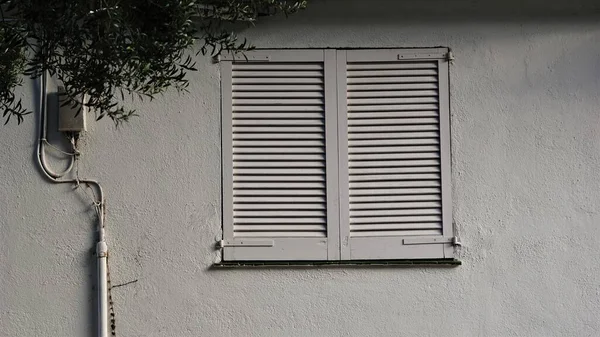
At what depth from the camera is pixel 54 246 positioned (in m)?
5.10

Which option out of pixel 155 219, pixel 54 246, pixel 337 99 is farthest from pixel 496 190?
pixel 54 246

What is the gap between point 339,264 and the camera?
509cm

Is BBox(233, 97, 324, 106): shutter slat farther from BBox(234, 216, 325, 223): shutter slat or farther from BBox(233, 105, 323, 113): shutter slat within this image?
BBox(234, 216, 325, 223): shutter slat

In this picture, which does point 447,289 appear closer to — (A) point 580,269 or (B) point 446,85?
(A) point 580,269

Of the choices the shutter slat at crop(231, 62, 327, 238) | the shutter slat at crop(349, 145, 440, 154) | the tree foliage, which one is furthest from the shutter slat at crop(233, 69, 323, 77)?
the tree foliage

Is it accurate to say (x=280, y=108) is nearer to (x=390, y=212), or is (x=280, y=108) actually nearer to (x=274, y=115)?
(x=274, y=115)

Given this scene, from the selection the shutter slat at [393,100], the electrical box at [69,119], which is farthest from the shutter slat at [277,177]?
the electrical box at [69,119]

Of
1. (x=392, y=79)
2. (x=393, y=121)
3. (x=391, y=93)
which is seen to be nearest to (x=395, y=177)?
(x=393, y=121)

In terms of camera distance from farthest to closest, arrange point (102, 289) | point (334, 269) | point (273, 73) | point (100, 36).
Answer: point (273, 73) → point (334, 269) → point (102, 289) → point (100, 36)

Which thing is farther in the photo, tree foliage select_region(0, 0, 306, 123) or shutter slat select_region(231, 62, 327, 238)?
shutter slat select_region(231, 62, 327, 238)

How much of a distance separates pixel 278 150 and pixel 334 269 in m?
0.93

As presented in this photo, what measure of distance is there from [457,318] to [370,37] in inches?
81.9

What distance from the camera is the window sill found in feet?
16.7

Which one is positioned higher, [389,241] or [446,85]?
[446,85]
